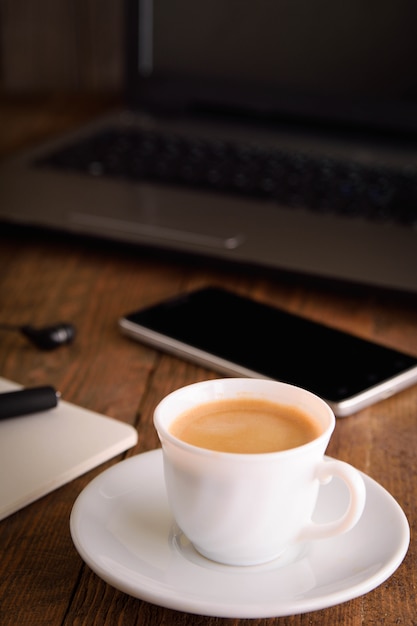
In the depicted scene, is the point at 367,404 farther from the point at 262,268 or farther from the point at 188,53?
the point at 188,53

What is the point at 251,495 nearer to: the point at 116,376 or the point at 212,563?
the point at 212,563

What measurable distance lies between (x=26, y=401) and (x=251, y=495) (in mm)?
246

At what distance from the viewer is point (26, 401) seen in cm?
60

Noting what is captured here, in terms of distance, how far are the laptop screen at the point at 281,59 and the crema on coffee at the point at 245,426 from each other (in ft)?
2.21

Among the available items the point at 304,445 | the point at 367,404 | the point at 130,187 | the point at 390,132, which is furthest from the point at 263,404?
the point at 390,132

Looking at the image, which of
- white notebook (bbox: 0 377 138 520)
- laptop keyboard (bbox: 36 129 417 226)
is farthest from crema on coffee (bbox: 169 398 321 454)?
laptop keyboard (bbox: 36 129 417 226)

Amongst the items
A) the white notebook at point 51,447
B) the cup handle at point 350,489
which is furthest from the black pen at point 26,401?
the cup handle at point 350,489

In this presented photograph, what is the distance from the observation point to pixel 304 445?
1.36ft

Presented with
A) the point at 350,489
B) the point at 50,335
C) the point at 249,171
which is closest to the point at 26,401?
the point at 50,335

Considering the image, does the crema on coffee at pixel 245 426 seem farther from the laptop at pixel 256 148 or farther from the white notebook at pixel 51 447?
the laptop at pixel 256 148

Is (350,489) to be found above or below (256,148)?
above

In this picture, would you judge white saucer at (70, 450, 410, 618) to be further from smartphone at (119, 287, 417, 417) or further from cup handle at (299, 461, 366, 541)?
smartphone at (119, 287, 417, 417)

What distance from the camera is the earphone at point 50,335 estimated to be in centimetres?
74

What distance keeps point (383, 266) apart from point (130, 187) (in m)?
0.35
